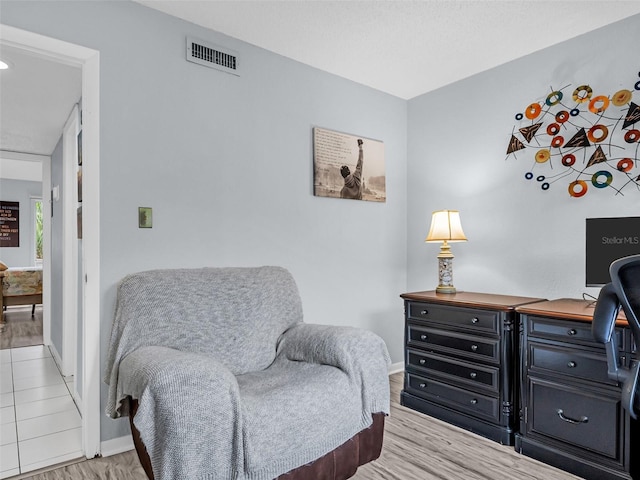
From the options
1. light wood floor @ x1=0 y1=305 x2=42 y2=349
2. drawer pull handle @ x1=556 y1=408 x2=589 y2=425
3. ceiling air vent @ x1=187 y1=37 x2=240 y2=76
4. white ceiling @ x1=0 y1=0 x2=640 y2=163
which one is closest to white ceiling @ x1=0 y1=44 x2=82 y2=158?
white ceiling @ x1=0 y1=0 x2=640 y2=163

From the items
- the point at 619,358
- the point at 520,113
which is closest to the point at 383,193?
the point at 520,113

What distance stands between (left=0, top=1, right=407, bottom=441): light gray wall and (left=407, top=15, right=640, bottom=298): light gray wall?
28cm

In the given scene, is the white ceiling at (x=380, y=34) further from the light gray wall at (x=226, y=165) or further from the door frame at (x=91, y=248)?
the door frame at (x=91, y=248)

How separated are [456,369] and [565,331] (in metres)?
0.74

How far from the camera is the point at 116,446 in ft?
7.17

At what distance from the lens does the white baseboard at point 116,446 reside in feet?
7.06

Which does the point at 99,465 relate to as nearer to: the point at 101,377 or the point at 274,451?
the point at 101,377

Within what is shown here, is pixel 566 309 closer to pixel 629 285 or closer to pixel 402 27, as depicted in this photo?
pixel 629 285

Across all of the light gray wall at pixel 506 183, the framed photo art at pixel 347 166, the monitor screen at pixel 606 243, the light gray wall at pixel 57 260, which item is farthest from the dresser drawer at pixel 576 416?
the light gray wall at pixel 57 260

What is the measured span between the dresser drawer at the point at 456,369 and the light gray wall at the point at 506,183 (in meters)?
0.73

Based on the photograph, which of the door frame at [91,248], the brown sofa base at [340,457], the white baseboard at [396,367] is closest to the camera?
the brown sofa base at [340,457]

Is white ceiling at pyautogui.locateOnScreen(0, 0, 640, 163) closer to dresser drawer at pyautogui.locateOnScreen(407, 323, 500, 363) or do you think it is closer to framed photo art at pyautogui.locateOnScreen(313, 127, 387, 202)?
framed photo art at pyautogui.locateOnScreen(313, 127, 387, 202)

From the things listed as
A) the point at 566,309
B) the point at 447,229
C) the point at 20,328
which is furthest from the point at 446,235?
the point at 20,328

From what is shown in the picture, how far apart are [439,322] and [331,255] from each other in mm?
960
